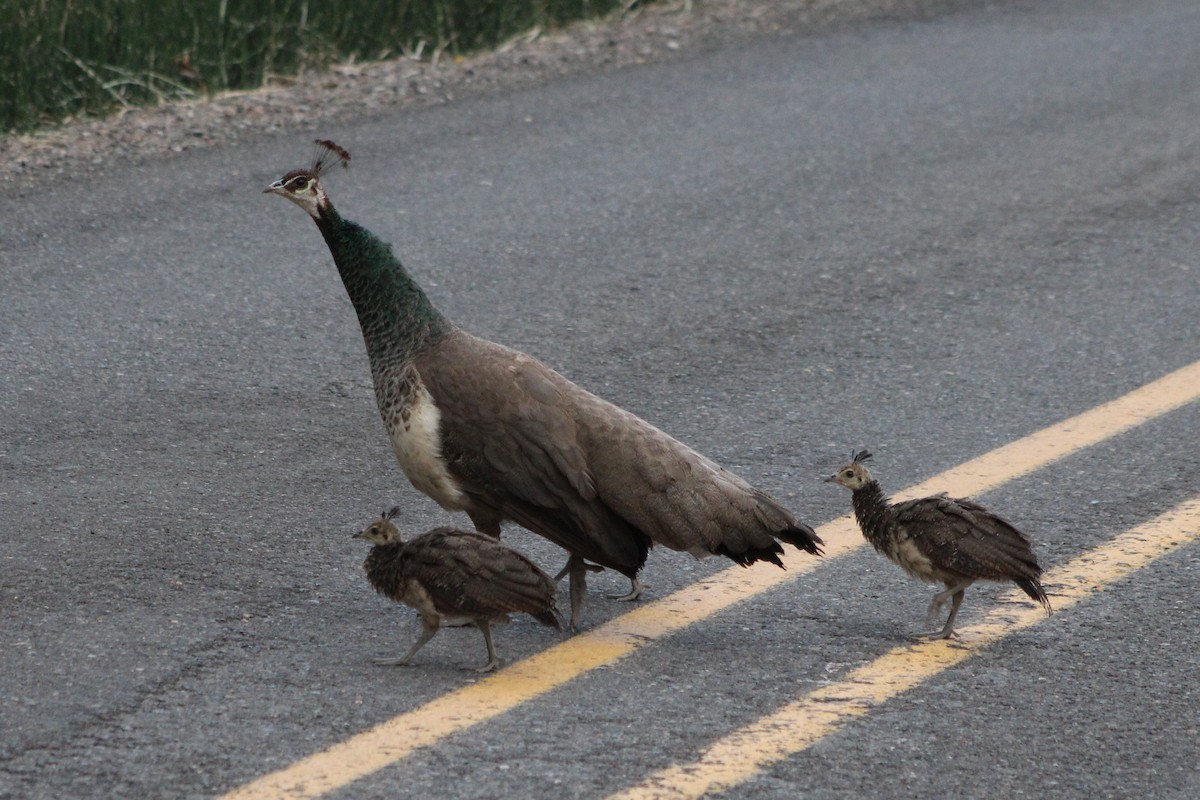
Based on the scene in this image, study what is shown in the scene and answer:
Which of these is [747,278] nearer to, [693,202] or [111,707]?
[693,202]

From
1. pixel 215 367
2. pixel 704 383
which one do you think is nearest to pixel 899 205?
pixel 704 383

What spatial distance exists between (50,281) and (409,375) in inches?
119

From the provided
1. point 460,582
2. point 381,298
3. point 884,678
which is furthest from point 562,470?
point 884,678

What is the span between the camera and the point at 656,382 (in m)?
6.41

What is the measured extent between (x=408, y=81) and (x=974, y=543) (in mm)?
6506

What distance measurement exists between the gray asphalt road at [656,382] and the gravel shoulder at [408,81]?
0.83 ft

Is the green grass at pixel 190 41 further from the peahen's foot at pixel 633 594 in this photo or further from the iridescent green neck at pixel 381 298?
the peahen's foot at pixel 633 594

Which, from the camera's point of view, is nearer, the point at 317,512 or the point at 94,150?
the point at 317,512

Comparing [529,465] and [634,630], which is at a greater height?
[529,465]

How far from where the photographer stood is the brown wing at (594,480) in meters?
4.46

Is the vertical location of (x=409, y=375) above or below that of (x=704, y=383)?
above

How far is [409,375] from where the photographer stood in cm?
470

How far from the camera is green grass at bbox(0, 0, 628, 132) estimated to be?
9.26 m

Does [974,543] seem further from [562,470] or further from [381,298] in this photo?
[381,298]
